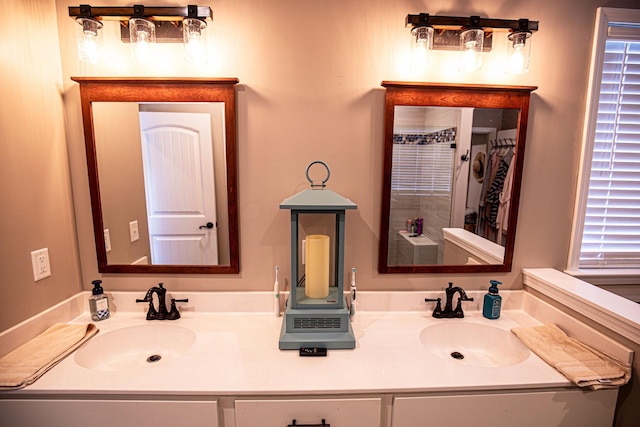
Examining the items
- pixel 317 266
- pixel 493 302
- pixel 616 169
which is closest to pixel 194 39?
pixel 317 266

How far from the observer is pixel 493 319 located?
4.72ft

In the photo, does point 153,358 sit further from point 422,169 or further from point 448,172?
point 448,172

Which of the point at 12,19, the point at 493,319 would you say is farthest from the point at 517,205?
the point at 12,19

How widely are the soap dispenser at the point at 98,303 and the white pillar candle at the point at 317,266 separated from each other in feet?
3.09

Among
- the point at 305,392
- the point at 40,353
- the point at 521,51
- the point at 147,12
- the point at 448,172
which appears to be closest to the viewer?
the point at 305,392

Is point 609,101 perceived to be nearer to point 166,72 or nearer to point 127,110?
point 166,72

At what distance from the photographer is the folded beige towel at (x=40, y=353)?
3.19 feet

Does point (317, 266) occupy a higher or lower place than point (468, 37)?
lower

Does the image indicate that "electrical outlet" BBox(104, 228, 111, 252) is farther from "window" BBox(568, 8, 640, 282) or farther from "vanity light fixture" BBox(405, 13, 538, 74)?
"window" BBox(568, 8, 640, 282)

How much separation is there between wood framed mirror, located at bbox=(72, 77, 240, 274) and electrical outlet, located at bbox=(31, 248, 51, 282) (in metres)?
0.20

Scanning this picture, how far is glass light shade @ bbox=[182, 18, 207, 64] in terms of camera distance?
1.23 m

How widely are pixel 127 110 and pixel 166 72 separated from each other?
24 cm

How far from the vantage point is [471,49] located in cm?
130

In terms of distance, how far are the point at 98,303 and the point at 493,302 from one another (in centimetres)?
182
